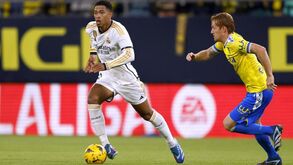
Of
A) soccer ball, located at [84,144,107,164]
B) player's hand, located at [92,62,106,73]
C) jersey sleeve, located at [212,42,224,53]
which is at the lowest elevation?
soccer ball, located at [84,144,107,164]

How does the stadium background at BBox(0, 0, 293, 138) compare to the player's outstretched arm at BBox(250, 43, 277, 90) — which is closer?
the player's outstretched arm at BBox(250, 43, 277, 90)

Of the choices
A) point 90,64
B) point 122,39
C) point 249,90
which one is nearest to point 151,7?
point 122,39

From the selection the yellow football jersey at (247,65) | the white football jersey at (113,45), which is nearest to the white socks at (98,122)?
the white football jersey at (113,45)

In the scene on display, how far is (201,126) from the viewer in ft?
61.7

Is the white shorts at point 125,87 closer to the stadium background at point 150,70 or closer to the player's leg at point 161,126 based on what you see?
the player's leg at point 161,126

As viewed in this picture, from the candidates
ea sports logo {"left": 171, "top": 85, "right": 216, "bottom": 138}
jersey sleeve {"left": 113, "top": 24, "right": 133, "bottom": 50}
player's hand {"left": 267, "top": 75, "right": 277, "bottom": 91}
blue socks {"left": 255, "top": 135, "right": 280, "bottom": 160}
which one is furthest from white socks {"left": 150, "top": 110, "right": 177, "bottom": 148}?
ea sports logo {"left": 171, "top": 85, "right": 216, "bottom": 138}

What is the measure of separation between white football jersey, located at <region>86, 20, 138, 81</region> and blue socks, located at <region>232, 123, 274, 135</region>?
179cm

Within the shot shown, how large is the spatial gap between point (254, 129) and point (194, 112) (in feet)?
25.7

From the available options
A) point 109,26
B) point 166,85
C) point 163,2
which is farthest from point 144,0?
point 109,26

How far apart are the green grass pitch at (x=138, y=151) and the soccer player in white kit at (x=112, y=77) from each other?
464 millimetres

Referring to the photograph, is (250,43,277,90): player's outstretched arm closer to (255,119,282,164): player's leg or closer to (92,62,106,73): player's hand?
(255,119,282,164): player's leg

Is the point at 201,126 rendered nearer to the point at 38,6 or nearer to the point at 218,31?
the point at 38,6

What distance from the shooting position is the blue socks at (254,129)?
1093cm

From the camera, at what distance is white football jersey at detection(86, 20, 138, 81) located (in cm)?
1173
